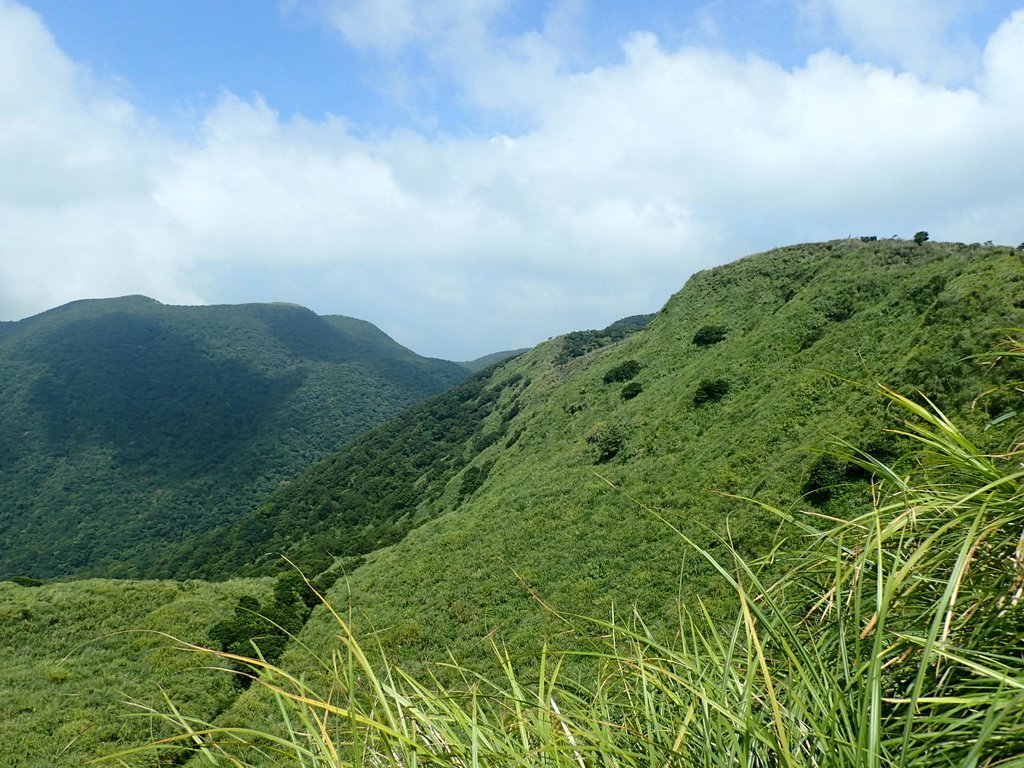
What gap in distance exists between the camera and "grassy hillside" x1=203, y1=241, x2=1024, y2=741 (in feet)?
65.7

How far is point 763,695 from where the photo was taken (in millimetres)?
3078

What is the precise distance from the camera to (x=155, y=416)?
5113 inches

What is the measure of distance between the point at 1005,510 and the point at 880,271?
134 feet

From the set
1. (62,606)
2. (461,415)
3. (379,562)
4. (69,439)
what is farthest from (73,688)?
(69,439)

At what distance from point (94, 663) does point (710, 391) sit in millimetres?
33529

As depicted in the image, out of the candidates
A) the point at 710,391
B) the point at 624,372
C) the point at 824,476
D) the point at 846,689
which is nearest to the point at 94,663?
the point at 846,689

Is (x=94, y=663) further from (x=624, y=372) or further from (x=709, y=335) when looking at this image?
(x=709, y=335)

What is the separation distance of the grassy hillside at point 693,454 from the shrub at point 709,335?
5.8 inches

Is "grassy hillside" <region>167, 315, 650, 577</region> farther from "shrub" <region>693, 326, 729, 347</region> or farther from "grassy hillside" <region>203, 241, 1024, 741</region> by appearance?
"shrub" <region>693, 326, 729, 347</region>

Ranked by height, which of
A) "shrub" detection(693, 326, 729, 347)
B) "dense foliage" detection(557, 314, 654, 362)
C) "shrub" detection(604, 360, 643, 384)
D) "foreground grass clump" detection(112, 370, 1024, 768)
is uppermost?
"dense foliage" detection(557, 314, 654, 362)

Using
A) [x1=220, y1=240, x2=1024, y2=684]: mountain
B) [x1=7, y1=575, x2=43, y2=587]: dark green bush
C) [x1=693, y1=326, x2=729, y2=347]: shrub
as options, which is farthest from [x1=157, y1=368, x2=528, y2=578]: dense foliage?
[x1=693, y1=326, x2=729, y2=347]: shrub

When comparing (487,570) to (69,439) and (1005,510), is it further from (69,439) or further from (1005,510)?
(69,439)

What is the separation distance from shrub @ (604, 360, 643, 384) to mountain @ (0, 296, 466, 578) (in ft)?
222

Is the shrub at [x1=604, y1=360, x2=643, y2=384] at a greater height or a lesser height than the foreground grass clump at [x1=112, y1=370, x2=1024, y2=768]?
greater
